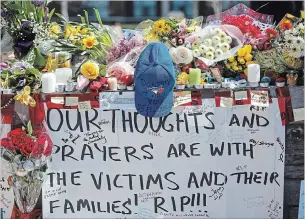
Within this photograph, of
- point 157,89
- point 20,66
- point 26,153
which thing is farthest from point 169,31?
point 26,153

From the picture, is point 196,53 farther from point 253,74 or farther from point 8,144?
point 8,144

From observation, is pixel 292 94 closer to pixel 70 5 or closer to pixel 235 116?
pixel 235 116

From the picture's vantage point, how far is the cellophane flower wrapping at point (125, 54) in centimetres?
373

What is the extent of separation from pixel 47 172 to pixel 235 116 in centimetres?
130

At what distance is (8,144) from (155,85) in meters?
1.00

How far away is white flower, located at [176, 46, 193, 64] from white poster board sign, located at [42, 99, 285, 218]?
0.34 metres

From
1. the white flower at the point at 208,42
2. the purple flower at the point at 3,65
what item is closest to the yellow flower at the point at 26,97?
the purple flower at the point at 3,65

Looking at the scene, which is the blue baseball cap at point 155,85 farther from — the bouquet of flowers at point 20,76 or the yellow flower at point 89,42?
the bouquet of flowers at point 20,76

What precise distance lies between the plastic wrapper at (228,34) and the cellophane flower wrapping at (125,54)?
408 mm

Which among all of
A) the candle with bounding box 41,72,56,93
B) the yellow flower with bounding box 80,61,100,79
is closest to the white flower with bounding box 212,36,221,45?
the yellow flower with bounding box 80,61,100,79

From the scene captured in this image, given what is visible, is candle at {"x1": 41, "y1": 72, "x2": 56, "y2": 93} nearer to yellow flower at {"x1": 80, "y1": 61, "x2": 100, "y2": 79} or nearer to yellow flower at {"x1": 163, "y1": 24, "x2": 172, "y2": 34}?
yellow flower at {"x1": 80, "y1": 61, "x2": 100, "y2": 79}

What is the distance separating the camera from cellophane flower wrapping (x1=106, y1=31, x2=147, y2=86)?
373 centimetres

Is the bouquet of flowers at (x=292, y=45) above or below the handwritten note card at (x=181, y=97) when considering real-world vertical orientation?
above

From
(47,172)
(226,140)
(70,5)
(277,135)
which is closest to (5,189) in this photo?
(47,172)
